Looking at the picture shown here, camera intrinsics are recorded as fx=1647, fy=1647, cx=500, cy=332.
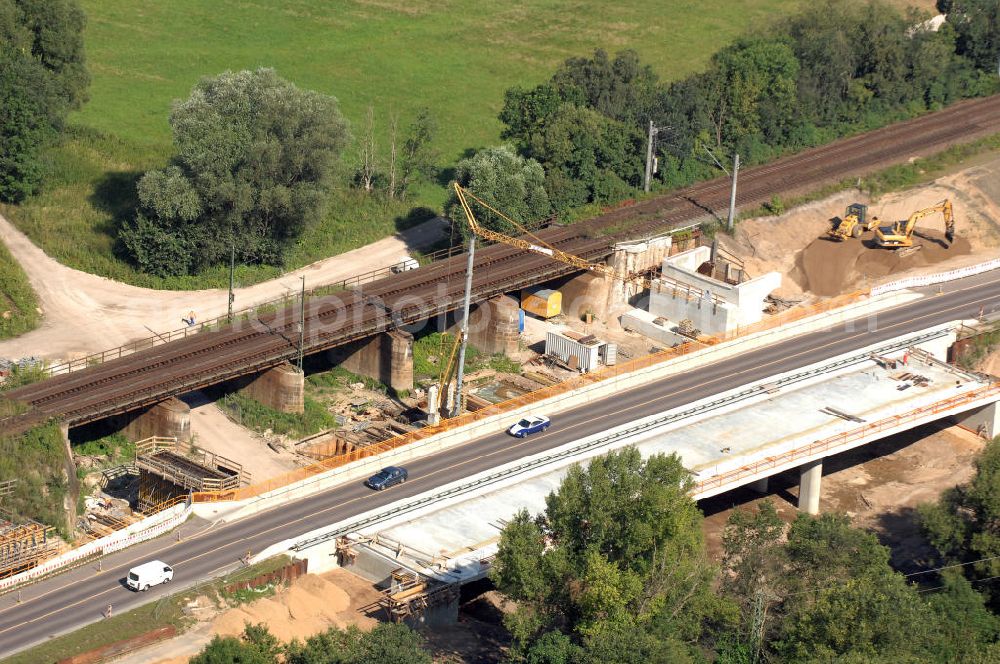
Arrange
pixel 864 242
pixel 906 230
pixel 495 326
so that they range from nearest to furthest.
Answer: pixel 495 326 < pixel 906 230 < pixel 864 242

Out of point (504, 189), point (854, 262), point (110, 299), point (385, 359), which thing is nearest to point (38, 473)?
point (385, 359)

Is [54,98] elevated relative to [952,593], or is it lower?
elevated

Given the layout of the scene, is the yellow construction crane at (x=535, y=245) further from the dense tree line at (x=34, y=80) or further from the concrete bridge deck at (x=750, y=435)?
the dense tree line at (x=34, y=80)

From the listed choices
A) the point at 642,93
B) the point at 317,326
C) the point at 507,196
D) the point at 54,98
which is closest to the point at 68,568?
the point at 317,326

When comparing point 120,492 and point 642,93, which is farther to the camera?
point 642,93

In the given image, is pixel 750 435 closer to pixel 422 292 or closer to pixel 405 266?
pixel 422 292

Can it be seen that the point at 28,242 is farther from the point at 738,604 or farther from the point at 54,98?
the point at 738,604

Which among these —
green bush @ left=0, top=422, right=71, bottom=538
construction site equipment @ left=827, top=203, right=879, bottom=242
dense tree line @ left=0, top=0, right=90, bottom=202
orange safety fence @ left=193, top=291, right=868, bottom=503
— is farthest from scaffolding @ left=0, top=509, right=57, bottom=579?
construction site equipment @ left=827, top=203, right=879, bottom=242
